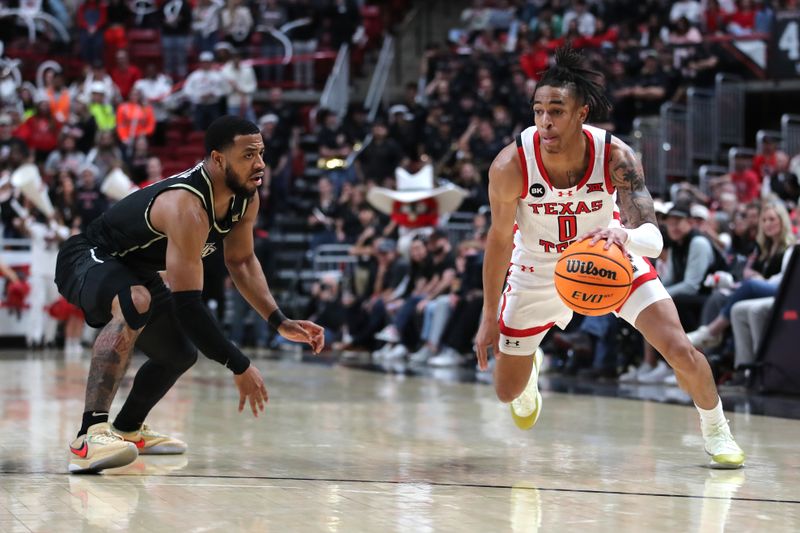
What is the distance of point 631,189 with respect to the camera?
6.12 meters

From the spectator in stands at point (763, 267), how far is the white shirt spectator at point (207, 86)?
38.0 feet

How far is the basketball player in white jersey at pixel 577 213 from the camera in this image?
19.7 ft

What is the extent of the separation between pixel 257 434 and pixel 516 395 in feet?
5.20

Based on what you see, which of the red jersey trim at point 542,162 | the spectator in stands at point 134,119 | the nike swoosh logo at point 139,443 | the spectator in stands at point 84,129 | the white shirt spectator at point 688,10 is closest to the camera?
the red jersey trim at point 542,162

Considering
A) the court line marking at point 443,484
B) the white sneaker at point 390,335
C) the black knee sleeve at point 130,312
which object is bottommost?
the white sneaker at point 390,335

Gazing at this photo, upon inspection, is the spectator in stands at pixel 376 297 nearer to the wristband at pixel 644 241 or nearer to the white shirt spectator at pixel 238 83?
the white shirt spectator at pixel 238 83

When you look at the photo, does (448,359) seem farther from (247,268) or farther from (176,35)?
(176,35)

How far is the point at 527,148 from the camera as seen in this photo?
6.23 meters

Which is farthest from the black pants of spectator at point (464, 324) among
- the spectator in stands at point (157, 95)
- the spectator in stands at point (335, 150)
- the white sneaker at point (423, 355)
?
the spectator in stands at point (157, 95)

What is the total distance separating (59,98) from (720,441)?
1590 cm

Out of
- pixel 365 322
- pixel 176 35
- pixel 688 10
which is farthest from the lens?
pixel 176 35

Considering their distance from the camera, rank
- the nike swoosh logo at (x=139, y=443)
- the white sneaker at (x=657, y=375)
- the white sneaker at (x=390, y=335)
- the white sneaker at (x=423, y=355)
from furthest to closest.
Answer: the white sneaker at (x=390, y=335) → the white sneaker at (x=423, y=355) → the white sneaker at (x=657, y=375) → the nike swoosh logo at (x=139, y=443)

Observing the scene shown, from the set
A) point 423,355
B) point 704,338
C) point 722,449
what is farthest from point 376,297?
point 722,449

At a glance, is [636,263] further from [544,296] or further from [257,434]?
[257,434]
